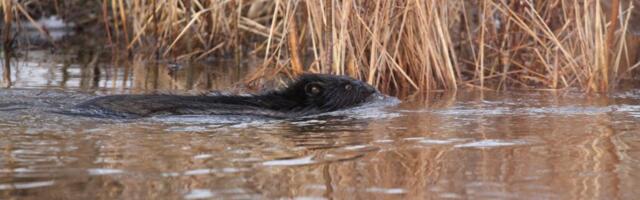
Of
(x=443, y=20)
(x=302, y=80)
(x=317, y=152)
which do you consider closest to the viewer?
(x=317, y=152)

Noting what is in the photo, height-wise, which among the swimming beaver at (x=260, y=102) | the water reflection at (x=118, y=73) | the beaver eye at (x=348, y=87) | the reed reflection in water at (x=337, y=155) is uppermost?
the water reflection at (x=118, y=73)

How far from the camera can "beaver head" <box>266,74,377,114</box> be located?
6949mm

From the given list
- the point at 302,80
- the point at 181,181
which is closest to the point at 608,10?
the point at 302,80

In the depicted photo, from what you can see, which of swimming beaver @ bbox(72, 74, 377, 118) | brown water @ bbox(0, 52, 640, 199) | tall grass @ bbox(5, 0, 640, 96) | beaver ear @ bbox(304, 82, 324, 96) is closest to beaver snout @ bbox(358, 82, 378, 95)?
swimming beaver @ bbox(72, 74, 377, 118)

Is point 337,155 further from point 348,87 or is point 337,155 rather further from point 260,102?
point 348,87

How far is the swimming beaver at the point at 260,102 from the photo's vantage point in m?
6.30

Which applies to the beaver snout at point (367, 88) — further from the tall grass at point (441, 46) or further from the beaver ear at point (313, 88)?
the tall grass at point (441, 46)

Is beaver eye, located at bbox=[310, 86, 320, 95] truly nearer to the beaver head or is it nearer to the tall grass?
the beaver head

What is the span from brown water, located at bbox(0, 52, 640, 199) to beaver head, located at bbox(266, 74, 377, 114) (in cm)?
17

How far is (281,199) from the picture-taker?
372 centimetres

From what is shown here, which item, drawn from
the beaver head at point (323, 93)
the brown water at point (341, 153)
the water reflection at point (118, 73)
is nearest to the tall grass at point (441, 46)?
the beaver head at point (323, 93)

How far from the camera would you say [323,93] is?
6945 mm

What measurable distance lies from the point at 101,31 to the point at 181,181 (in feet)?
37.4

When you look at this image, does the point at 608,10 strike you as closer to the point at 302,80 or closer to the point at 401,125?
the point at 302,80
